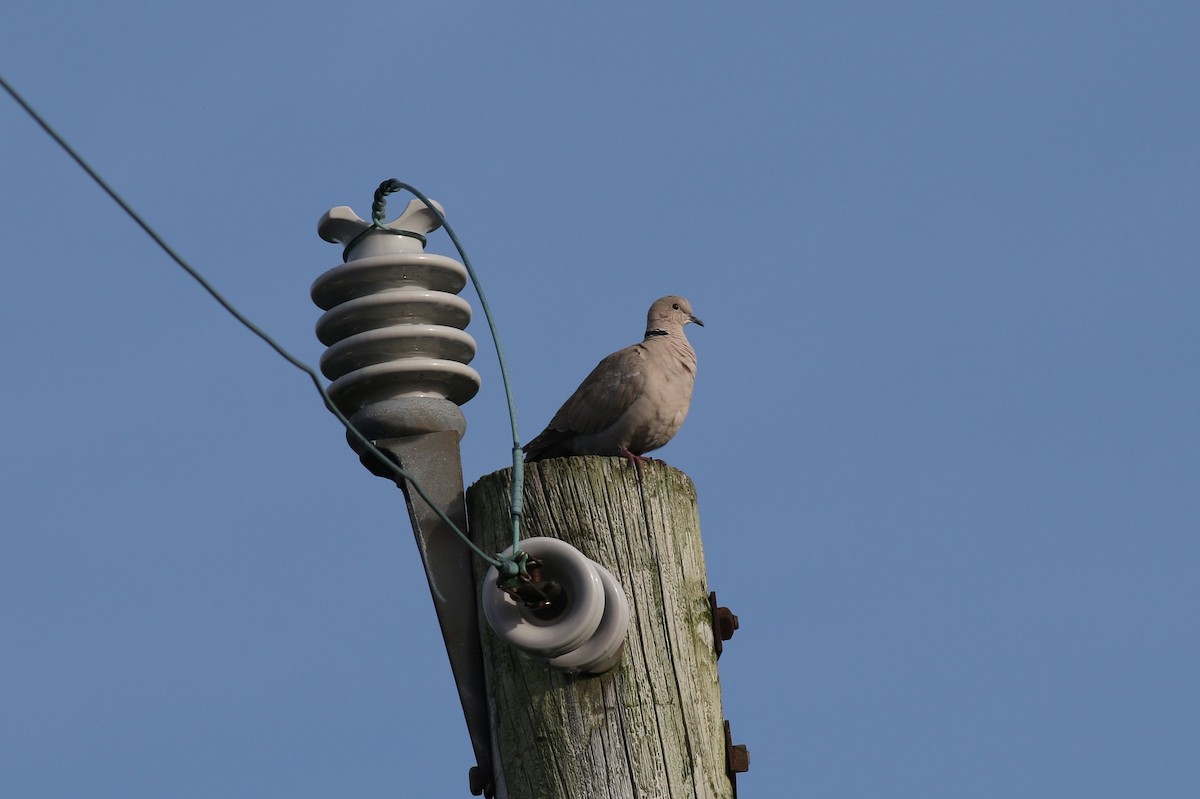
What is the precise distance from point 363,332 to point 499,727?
3.57 feet

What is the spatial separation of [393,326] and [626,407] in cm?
214

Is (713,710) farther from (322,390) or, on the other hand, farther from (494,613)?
(322,390)

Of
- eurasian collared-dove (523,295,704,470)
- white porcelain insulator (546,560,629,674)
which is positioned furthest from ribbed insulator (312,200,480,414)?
eurasian collared-dove (523,295,704,470)

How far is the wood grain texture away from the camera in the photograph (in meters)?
3.59

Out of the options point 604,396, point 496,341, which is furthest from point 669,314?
point 496,341

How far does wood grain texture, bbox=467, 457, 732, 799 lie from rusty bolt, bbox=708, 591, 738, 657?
0.03 meters

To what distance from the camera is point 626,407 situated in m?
6.18

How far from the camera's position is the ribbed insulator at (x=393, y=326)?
4.13 meters

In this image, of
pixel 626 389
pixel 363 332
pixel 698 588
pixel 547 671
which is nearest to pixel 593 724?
pixel 547 671

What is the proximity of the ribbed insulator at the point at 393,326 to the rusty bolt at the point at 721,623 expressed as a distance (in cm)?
86

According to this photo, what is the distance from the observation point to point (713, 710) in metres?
3.76

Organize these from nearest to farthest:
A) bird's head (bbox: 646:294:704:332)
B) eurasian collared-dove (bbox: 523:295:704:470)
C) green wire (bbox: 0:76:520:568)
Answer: green wire (bbox: 0:76:520:568) → eurasian collared-dove (bbox: 523:295:704:470) → bird's head (bbox: 646:294:704:332)

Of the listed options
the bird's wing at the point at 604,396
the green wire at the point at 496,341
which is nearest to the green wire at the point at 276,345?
the green wire at the point at 496,341

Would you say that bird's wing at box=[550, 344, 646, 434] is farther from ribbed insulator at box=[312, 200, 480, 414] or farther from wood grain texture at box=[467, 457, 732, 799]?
wood grain texture at box=[467, 457, 732, 799]
